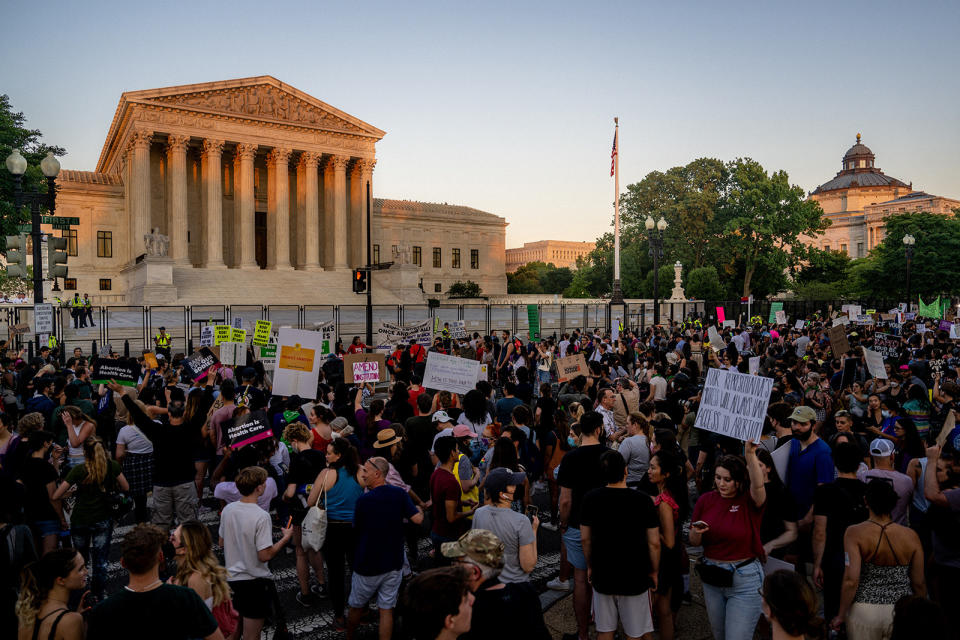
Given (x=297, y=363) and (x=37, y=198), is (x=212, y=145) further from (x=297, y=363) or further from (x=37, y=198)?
(x=297, y=363)

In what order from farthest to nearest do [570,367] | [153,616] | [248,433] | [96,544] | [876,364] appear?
1. [570,367]
2. [876,364]
3. [248,433]
4. [96,544]
5. [153,616]

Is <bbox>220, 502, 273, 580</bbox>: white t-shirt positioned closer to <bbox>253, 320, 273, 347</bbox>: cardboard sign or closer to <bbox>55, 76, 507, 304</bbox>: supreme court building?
<bbox>253, 320, 273, 347</bbox>: cardboard sign

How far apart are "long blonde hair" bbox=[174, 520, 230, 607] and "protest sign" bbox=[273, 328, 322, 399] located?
632 cm

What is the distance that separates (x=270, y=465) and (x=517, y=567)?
11.3 ft

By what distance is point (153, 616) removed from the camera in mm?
3635

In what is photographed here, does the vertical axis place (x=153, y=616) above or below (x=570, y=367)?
below

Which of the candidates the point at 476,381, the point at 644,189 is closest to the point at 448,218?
the point at 644,189

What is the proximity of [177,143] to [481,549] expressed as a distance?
4984 cm

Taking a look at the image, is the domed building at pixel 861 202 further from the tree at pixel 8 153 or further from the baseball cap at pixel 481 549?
the baseball cap at pixel 481 549

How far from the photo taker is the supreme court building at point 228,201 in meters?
46.0

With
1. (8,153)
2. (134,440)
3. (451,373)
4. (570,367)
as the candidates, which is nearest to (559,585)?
(451,373)

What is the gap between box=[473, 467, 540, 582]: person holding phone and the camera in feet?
15.3

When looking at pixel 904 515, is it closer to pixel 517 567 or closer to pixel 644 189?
pixel 517 567

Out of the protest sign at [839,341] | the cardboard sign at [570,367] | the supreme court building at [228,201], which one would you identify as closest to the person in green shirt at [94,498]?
the cardboard sign at [570,367]
